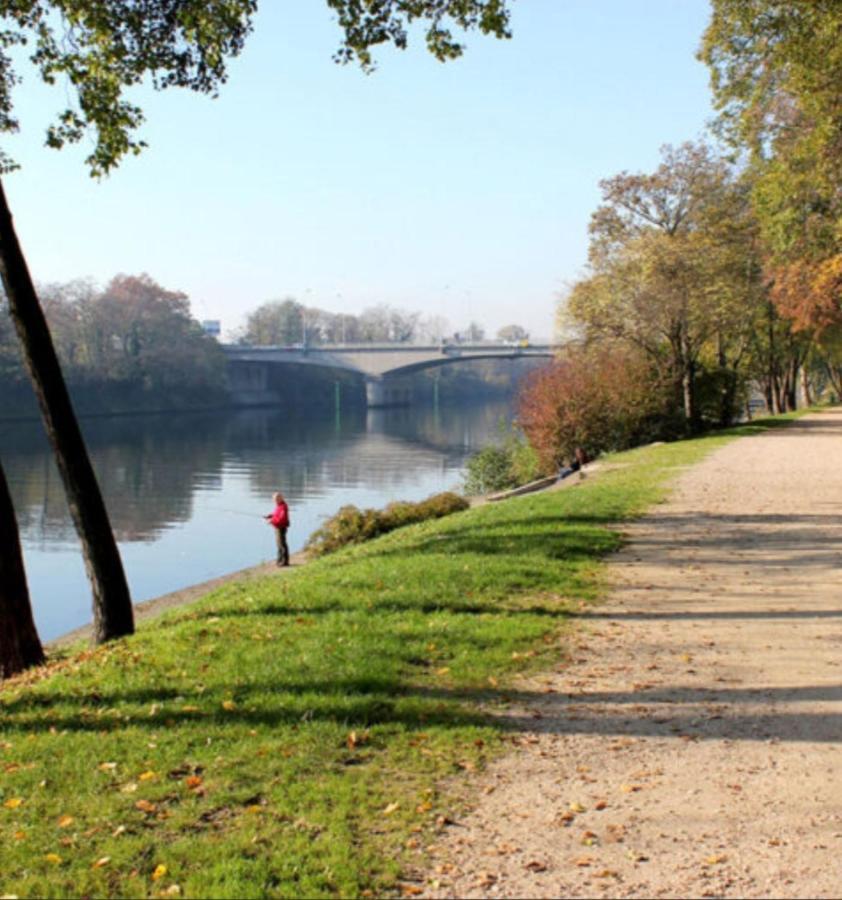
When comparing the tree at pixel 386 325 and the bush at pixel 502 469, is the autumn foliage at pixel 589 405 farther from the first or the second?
the tree at pixel 386 325

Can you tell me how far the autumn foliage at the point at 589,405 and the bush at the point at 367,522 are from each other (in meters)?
9.48

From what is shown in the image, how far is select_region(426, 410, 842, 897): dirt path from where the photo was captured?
3965 mm

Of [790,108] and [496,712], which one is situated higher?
[790,108]

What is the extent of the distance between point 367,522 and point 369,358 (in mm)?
79449

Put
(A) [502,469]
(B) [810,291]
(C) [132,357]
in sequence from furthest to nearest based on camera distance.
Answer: (C) [132,357] → (A) [502,469] → (B) [810,291]

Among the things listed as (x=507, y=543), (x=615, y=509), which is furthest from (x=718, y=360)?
(x=507, y=543)

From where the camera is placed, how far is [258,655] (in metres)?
7.05

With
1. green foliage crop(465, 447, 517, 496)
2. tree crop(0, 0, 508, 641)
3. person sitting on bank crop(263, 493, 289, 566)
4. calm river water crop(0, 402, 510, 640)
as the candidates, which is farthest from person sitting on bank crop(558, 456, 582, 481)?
tree crop(0, 0, 508, 641)

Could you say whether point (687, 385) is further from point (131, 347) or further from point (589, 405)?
point (131, 347)

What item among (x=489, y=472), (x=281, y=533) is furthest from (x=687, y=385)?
(x=281, y=533)

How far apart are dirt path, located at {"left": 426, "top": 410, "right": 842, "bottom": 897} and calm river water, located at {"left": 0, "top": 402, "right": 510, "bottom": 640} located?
12531 mm

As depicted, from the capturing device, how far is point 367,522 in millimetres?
19016

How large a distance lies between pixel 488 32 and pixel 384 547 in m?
6.27

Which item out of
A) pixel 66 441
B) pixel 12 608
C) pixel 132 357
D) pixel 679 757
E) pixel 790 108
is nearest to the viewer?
pixel 679 757
